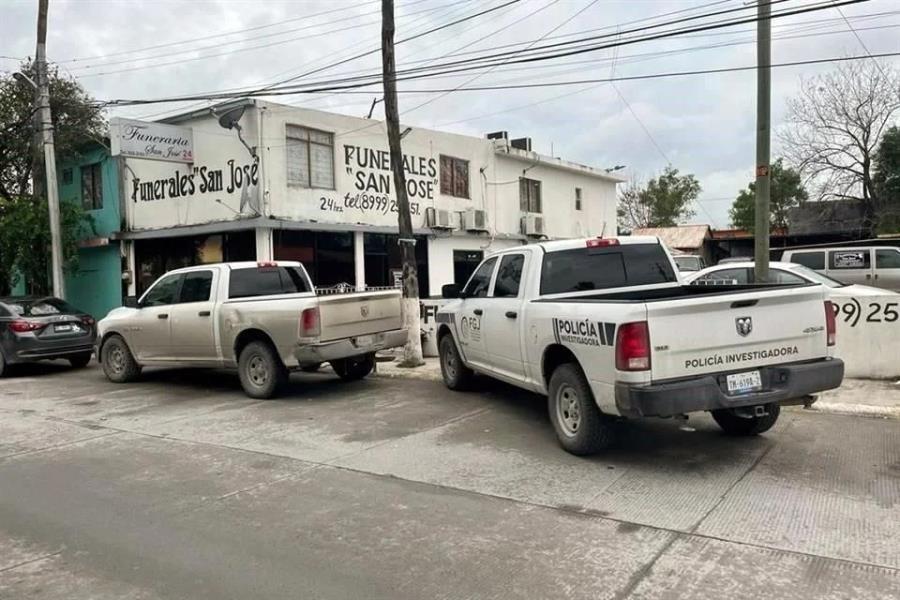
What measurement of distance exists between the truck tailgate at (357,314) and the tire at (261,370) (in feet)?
2.79

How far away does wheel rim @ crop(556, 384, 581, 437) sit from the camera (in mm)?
6395

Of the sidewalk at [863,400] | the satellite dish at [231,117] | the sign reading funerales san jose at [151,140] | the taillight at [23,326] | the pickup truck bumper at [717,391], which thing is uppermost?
the satellite dish at [231,117]

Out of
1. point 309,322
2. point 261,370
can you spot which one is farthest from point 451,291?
point 261,370

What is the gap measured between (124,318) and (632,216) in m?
49.5

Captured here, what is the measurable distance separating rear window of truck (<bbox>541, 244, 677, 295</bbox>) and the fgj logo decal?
0.98 metres

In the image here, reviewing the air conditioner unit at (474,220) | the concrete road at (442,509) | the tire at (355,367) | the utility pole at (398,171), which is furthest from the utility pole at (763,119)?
the air conditioner unit at (474,220)

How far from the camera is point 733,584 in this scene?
12.4 feet

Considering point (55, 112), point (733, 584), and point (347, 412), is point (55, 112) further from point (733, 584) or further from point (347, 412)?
point (733, 584)

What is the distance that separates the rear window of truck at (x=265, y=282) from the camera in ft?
34.0

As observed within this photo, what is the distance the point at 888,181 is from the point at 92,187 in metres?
31.0

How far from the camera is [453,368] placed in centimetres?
987

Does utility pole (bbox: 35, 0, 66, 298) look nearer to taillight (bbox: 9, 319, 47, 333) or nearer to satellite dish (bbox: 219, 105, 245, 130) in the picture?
satellite dish (bbox: 219, 105, 245, 130)

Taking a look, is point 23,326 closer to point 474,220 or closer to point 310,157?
point 310,157

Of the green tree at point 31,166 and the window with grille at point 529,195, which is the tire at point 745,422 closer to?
the green tree at point 31,166
